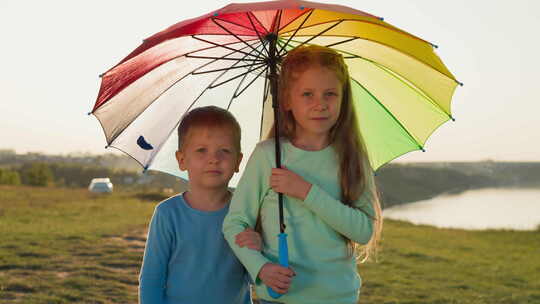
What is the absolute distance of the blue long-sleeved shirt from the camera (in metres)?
2.56

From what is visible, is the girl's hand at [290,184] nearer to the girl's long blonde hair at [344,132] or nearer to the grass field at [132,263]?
the girl's long blonde hair at [344,132]

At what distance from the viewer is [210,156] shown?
102 inches

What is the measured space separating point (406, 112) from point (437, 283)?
6.09 meters

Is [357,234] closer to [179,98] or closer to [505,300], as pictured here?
[179,98]

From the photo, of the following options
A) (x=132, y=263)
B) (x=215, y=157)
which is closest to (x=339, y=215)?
(x=215, y=157)

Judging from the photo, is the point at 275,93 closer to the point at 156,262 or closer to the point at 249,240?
the point at 249,240

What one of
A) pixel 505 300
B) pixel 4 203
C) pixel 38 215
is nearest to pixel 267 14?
pixel 505 300

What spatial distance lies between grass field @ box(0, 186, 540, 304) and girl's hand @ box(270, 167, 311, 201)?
4.50 meters

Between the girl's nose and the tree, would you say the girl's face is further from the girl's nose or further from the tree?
the tree

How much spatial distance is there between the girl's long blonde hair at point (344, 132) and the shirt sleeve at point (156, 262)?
0.66 metres

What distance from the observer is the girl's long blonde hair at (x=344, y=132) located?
2414 millimetres

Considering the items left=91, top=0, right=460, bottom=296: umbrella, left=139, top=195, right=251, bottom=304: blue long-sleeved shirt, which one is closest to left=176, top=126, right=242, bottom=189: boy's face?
→ left=139, top=195, right=251, bottom=304: blue long-sleeved shirt

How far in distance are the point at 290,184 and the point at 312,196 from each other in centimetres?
10

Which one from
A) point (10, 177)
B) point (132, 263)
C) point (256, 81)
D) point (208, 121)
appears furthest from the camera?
point (10, 177)
